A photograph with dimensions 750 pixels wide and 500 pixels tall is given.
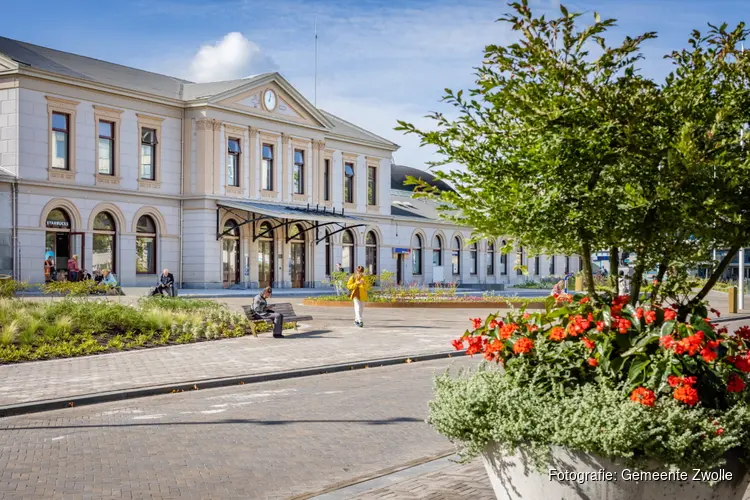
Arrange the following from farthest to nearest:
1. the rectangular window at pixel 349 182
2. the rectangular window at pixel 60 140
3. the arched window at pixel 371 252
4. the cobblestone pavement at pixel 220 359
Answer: the arched window at pixel 371 252
the rectangular window at pixel 349 182
the rectangular window at pixel 60 140
the cobblestone pavement at pixel 220 359

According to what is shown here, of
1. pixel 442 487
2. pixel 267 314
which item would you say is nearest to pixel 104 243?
pixel 267 314

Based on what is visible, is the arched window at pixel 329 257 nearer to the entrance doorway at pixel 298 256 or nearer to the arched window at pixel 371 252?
the entrance doorway at pixel 298 256

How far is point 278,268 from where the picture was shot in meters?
50.6

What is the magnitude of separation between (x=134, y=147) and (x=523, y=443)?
41214 millimetres

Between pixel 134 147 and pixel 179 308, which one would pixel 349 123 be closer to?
pixel 134 147

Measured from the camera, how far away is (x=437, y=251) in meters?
64.1

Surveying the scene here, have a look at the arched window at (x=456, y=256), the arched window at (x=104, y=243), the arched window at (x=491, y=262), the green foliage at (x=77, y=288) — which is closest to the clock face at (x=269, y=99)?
the arched window at (x=104, y=243)

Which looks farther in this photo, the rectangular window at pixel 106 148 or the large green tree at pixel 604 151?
the rectangular window at pixel 106 148

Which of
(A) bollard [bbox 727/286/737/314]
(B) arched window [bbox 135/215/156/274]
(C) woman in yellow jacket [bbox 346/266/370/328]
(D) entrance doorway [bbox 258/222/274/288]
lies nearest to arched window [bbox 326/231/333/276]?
(D) entrance doorway [bbox 258/222/274/288]

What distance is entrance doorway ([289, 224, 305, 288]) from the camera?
51844 millimetres

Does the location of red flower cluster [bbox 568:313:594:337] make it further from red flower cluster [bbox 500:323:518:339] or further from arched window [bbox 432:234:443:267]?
arched window [bbox 432:234:443:267]

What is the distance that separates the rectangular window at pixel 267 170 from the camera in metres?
49.6

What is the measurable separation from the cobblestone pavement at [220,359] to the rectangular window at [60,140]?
2168 cm

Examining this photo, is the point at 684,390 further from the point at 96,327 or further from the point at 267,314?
the point at 267,314
